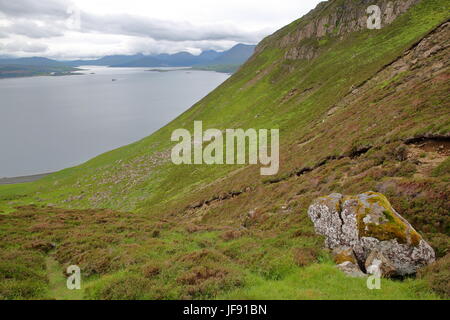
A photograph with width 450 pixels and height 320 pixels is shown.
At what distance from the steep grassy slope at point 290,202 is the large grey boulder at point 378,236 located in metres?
0.85

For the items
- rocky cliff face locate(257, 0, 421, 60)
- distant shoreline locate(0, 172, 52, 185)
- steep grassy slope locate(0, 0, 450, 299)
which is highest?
rocky cliff face locate(257, 0, 421, 60)

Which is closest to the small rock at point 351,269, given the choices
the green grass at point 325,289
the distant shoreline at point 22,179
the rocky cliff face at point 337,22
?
the green grass at point 325,289

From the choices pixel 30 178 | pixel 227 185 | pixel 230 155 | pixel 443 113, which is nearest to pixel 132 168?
pixel 230 155

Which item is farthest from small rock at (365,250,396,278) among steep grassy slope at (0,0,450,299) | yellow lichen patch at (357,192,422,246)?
yellow lichen patch at (357,192,422,246)

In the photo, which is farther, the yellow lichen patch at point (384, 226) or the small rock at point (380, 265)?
the yellow lichen patch at point (384, 226)

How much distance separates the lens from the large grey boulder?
1050 centimetres

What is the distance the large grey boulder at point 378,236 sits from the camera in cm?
1050

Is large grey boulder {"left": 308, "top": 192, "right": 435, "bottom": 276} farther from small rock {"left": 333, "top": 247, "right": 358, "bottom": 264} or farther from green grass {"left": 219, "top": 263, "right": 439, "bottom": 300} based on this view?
green grass {"left": 219, "top": 263, "right": 439, "bottom": 300}

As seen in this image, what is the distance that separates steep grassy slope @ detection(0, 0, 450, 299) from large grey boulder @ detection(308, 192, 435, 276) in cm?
85

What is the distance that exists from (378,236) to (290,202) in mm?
10689

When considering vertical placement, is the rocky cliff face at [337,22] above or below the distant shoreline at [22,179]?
above

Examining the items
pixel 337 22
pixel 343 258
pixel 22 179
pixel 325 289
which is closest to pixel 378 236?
pixel 343 258

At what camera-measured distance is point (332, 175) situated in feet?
73.0

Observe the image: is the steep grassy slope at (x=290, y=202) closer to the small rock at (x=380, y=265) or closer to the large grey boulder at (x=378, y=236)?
the small rock at (x=380, y=265)
